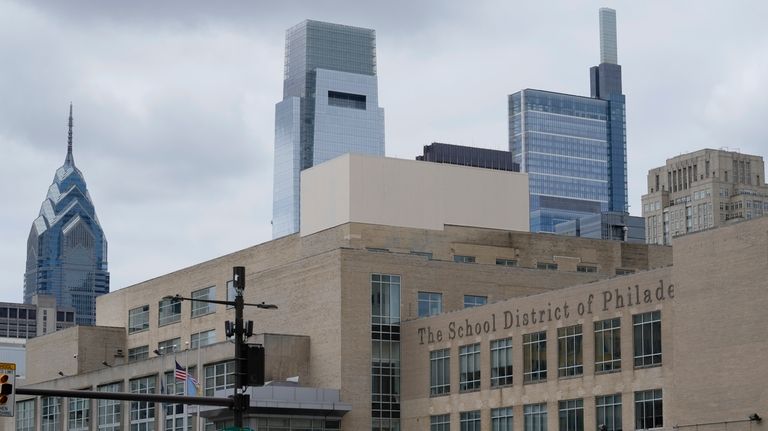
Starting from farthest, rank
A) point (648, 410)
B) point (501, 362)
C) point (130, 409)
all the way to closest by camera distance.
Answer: point (130, 409) < point (501, 362) < point (648, 410)

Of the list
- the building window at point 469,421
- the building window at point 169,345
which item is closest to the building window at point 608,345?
the building window at point 469,421

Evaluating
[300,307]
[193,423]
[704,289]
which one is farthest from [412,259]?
[704,289]

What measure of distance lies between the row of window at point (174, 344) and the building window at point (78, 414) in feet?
19.6

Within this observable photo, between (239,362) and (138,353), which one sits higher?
(138,353)

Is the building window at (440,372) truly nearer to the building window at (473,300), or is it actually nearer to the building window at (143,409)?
the building window at (473,300)

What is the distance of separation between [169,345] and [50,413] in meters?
10.2

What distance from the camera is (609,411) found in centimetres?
7300

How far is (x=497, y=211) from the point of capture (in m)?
100

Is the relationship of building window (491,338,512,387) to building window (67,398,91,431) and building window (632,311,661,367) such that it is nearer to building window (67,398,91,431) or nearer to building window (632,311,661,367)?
building window (632,311,661,367)

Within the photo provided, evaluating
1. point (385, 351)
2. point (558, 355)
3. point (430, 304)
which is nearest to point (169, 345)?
point (385, 351)

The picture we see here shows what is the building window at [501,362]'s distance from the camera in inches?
3147

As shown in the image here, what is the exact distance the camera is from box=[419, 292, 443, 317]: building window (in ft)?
297

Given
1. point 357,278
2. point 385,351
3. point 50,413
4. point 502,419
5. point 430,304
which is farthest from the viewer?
point 50,413

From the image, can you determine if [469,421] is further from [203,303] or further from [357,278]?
[203,303]
